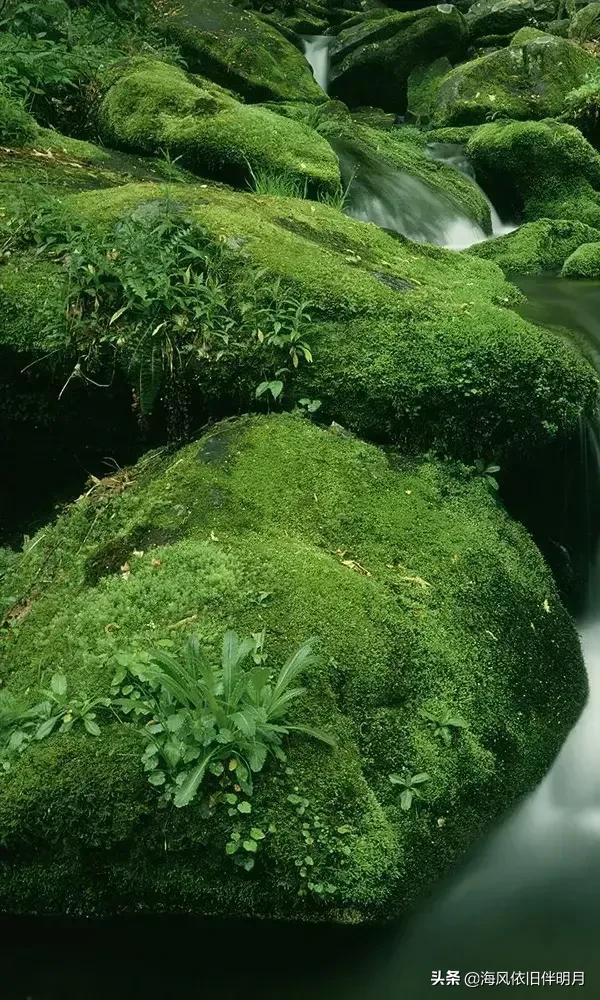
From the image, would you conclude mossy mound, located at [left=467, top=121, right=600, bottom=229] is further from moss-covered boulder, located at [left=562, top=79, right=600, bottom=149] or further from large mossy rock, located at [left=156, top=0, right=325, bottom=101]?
large mossy rock, located at [left=156, top=0, right=325, bottom=101]

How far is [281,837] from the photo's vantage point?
2814mm

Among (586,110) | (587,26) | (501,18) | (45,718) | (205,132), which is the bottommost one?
(45,718)

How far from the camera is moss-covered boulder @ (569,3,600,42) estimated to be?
16.5 meters

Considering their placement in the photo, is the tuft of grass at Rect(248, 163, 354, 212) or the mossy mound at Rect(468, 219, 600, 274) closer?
the tuft of grass at Rect(248, 163, 354, 212)

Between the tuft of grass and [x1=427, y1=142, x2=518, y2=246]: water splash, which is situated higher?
the tuft of grass

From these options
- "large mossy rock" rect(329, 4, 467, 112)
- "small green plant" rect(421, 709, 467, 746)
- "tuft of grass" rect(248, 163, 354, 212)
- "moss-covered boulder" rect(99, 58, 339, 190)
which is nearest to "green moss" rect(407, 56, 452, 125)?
"large mossy rock" rect(329, 4, 467, 112)

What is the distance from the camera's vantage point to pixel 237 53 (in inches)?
450

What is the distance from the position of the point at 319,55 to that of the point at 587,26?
5371 mm

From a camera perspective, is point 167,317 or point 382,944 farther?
point 167,317

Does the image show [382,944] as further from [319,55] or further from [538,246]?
[319,55]

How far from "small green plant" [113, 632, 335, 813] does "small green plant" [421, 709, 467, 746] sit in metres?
0.52

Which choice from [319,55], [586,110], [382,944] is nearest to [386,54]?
[319,55]

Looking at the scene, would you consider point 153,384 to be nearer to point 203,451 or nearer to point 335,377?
point 203,451

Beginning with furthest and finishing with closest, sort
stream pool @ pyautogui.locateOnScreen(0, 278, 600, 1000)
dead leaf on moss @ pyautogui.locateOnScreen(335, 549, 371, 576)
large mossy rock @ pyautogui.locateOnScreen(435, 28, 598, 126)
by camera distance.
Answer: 1. large mossy rock @ pyautogui.locateOnScreen(435, 28, 598, 126)
2. dead leaf on moss @ pyautogui.locateOnScreen(335, 549, 371, 576)
3. stream pool @ pyautogui.locateOnScreen(0, 278, 600, 1000)
